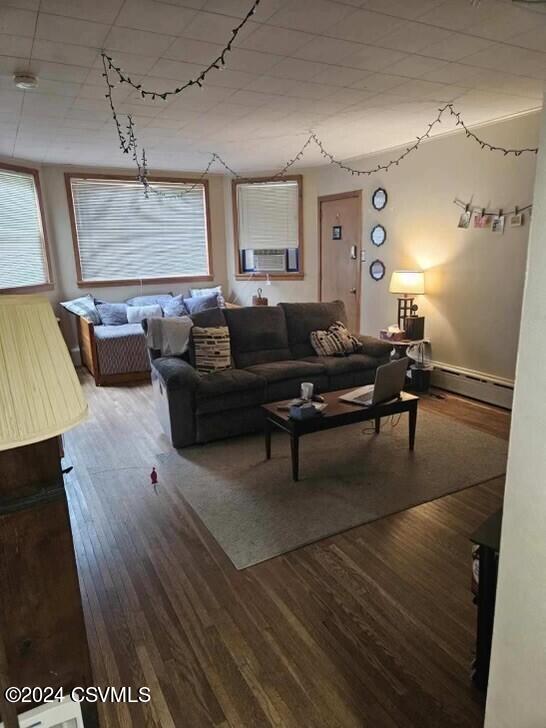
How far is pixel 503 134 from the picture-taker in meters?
4.17

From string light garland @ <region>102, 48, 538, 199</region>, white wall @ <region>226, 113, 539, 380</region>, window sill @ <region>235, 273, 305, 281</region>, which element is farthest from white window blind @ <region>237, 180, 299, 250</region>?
white wall @ <region>226, 113, 539, 380</region>

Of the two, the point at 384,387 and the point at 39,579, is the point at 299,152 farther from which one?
the point at 39,579

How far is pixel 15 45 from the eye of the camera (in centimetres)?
245

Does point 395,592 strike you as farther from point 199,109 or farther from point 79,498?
point 199,109

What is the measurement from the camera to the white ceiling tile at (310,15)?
2121mm

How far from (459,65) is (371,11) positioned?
0.98 m

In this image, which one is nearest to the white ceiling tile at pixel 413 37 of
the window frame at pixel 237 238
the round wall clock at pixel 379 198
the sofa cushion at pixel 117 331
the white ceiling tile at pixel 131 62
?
the white ceiling tile at pixel 131 62

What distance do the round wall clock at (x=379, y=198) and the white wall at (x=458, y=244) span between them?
6 centimetres

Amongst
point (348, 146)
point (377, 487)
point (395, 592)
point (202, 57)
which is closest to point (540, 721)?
point (395, 592)

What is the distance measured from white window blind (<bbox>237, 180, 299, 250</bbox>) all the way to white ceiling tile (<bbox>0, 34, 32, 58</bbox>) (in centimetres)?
451

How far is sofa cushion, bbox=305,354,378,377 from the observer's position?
4199 mm

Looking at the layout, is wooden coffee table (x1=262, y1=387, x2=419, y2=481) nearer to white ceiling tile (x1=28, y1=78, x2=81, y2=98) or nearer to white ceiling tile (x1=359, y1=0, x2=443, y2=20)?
white ceiling tile (x1=359, y1=0, x2=443, y2=20)

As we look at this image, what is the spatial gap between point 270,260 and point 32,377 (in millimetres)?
6512

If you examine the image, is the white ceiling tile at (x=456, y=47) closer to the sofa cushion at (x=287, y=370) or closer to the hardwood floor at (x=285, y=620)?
the sofa cushion at (x=287, y=370)
